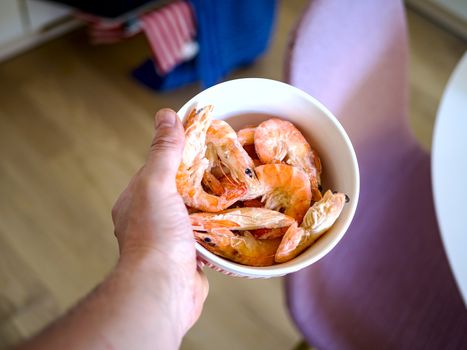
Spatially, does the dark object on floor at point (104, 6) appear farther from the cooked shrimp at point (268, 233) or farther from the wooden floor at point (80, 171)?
the cooked shrimp at point (268, 233)

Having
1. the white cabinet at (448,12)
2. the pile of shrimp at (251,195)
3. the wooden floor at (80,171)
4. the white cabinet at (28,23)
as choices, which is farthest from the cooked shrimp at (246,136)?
the white cabinet at (448,12)

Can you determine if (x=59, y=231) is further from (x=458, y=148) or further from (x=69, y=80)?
(x=458, y=148)

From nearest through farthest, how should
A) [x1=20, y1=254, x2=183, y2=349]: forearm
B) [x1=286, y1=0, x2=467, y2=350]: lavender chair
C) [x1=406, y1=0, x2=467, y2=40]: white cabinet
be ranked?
[x1=20, y1=254, x2=183, y2=349]: forearm
[x1=286, y1=0, x2=467, y2=350]: lavender chair
[x1=406, y1=0, x2=467, y2=40]: white cabinet

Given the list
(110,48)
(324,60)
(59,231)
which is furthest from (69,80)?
(324,60)

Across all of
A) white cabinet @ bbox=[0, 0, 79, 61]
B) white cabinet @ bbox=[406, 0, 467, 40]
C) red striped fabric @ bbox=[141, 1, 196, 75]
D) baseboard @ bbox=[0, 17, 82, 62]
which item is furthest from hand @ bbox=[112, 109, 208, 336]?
white cabinet @ bbox=[406, 0, 467, 40]

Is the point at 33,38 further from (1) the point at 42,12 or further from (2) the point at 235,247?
(2) the point at 235,247

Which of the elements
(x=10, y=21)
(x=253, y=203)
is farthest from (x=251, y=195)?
(x=10, y=21)

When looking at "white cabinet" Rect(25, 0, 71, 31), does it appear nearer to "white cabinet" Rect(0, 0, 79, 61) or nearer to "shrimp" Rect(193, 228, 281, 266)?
"white cabinet" Rect(0, 0, 79, 61)
